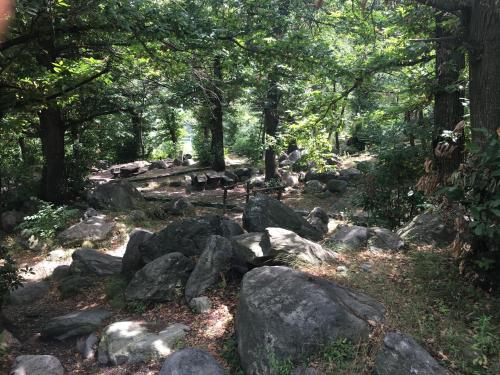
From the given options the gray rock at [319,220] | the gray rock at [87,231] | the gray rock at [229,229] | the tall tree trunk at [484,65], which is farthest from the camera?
the gray rock at [87,231]

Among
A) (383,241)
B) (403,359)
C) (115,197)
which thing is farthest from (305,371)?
(115,197)

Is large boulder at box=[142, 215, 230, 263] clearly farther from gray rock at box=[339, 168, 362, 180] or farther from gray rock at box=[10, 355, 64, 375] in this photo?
gray rock at box=[339, 168, 362, 180]

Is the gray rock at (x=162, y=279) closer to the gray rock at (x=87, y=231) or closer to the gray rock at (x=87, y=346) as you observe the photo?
the gray rock at (x=87, y=346)

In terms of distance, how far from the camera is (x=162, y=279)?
705cm

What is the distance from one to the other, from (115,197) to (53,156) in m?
2.57

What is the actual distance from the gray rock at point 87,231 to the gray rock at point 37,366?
19.2ft

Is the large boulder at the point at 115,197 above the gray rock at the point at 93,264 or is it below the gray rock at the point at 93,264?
above

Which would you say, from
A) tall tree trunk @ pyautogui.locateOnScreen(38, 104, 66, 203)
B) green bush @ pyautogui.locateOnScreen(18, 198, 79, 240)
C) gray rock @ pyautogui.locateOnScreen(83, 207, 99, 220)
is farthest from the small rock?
tall tree trunk @ pyautogui.locateOnScreen(38, 104, 66, 203)

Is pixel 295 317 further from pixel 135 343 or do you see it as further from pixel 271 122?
pixel 271 122

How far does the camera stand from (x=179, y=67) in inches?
341

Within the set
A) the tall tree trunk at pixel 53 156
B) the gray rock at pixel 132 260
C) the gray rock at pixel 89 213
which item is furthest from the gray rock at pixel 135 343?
the tall tree trunk at pixel 53 156

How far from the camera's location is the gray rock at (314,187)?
59.5ft

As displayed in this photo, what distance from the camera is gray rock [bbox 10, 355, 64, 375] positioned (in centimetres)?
530

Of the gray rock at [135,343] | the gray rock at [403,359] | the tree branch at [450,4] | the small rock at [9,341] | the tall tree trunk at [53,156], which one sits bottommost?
the small rock at [9,341]
